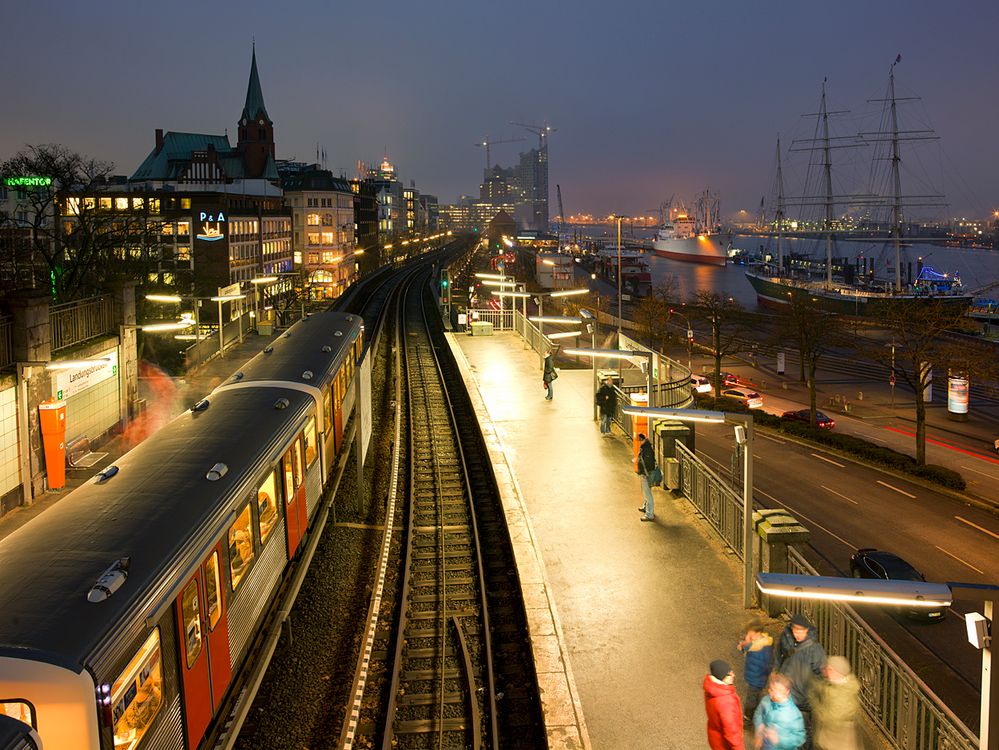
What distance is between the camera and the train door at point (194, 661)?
6941 mm

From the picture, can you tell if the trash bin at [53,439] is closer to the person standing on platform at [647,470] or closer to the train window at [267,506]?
the train window at [267,506]

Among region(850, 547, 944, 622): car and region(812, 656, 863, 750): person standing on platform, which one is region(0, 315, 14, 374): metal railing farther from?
region(850, 547, 944, 622): car

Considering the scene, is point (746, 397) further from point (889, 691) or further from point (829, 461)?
point (889, 691)

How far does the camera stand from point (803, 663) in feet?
24.0

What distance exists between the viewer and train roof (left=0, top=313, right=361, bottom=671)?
5.70m

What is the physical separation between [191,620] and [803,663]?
5.30 m

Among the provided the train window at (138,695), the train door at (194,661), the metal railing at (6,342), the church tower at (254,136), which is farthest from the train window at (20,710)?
the church tower at (254,136)

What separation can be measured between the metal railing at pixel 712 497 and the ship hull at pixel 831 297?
2930 inches

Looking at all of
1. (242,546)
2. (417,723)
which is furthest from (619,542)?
(242,546)

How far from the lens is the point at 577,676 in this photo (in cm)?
942

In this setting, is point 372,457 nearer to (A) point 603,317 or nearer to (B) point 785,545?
(B) point 785,545

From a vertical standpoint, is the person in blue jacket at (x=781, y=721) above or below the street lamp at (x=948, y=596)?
below

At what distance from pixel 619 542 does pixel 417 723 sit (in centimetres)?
529

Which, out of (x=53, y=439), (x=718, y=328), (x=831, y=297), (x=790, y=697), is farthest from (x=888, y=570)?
(x=831, y=297)
